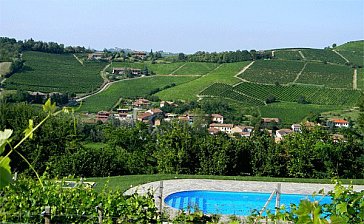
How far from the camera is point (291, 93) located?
3894 centimetres

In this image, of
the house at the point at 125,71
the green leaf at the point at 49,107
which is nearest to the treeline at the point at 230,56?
the house at the point at 125,71

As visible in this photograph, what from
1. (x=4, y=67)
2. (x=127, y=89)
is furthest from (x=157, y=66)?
(x=4, y=67)

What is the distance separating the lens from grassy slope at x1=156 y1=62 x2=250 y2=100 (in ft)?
128

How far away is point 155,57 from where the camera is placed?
6131 centimetres

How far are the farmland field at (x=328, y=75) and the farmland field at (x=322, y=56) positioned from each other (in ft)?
13.8

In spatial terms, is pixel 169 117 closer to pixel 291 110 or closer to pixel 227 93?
pixel 291 110

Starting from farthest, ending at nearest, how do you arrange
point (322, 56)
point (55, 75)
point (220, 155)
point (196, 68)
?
point (322, 56), point (196, 68), point (55, 75), point (220, 155)

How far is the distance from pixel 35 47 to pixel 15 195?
4380 cm

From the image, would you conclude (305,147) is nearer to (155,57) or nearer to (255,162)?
(255,162)

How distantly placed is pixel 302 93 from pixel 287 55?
17561 mm

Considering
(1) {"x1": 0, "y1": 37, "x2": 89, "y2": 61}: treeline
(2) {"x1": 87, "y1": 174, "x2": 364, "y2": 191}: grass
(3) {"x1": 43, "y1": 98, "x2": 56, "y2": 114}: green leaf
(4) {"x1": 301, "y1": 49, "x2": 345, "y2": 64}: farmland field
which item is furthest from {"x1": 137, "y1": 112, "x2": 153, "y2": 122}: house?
(4) {"x1": 301, "y1": 49, "x2": 345, "y2": 64}: farmland field

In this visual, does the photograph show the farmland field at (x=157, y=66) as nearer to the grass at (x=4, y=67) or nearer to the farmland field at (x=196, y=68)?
the farmland field at (x=196, y=68)

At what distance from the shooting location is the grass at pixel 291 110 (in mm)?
31469

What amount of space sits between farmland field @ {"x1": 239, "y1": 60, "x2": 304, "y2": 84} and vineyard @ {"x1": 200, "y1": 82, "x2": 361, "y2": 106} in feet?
6.94
